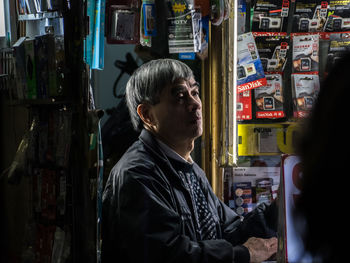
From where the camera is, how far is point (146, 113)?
7.18 ft

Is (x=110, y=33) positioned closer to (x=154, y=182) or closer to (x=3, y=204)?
(x=154, y=182)

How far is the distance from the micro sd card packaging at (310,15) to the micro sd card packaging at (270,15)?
0.07m

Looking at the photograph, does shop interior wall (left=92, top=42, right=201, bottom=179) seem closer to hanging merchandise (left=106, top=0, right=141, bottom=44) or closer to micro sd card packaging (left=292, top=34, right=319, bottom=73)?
hanging merchandise (left=106, top=0, right=141, bottom=44)

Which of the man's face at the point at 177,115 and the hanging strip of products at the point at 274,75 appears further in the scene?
the hanging strip of products at the point at 274,75

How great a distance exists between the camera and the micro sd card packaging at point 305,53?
2791 millimetres

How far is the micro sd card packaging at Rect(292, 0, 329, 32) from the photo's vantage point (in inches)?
109

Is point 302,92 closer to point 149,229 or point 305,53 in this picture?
point 305,53

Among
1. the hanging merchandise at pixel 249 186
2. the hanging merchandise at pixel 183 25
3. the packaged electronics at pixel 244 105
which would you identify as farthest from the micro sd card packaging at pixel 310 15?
the hanging merchandise at pixel 249 186

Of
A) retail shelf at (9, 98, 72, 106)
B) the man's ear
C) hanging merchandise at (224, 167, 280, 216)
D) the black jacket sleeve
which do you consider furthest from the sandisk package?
retail shelf at (9, 98, 72, 106)

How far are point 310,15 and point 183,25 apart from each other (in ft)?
2.82

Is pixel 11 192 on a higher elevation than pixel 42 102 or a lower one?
lower

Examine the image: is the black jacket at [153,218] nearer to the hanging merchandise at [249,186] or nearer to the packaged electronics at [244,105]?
the hanging merchandise at [249,186]

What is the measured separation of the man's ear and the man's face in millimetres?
38

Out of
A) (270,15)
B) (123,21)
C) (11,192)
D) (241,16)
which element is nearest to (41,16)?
(123,21)
